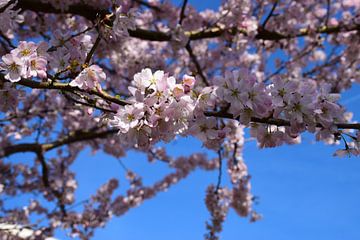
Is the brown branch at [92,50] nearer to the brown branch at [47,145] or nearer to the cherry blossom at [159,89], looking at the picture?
the cherry blossom at [159,89]

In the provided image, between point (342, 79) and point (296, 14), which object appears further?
point (342, 79)

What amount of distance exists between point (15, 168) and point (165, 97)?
9180mm

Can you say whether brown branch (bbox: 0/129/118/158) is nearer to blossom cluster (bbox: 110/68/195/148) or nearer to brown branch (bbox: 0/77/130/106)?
brown branch (bbox: 0/77/130/106)

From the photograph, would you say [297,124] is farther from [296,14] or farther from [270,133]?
[296,14]

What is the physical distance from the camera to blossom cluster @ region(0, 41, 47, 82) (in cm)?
209

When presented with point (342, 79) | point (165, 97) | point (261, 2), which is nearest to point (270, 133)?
point (165, 97)

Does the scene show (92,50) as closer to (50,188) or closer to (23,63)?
(23,63)

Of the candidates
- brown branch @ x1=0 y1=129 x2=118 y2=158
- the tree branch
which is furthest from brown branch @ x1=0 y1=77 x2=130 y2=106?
brown branch @ x1=0 y1=129 x2=118 y2=158

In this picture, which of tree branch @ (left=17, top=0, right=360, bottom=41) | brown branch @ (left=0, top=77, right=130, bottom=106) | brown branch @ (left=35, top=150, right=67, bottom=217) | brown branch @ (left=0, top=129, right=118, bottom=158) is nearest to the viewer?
brown branch @ (left=0, top=77, right=130, bottom=106)

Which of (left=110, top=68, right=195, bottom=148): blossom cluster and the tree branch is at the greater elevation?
the tree branch

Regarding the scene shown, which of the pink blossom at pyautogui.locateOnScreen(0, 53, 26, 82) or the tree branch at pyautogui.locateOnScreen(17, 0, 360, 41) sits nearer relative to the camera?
the pink blossom at pyautogui.locateOnScreen(0, 53, 26, 82)

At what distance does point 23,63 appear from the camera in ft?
6.92

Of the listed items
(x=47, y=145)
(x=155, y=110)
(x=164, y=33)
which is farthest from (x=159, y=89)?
(x=47, y=145)

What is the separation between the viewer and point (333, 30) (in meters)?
6.15
